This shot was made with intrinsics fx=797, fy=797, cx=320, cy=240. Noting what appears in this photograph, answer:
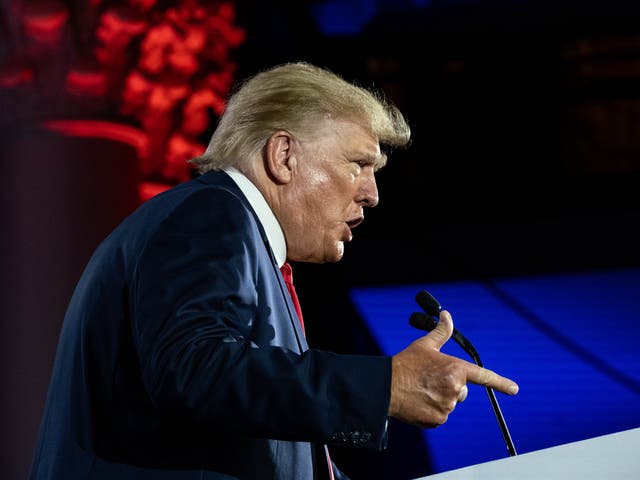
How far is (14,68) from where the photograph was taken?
2832 millimetres

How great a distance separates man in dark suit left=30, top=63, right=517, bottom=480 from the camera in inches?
30.4

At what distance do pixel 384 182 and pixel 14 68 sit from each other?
2.21 metres

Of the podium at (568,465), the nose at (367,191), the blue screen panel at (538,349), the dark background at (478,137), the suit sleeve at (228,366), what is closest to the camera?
the suit sleeve at (228,366)

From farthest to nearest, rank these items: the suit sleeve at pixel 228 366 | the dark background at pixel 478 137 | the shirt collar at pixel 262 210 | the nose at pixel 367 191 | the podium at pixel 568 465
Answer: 1. the dark background at pixel 478 137
2. the nose at pixel 367 191
3. the shirt collar at pixel 262 210
4. the podium at pixel 568 465
5. the suit sleeve at pixel 228 366

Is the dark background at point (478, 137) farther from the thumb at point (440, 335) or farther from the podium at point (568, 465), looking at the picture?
the thumb at point (440, 335)

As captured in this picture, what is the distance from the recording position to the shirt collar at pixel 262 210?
110cm

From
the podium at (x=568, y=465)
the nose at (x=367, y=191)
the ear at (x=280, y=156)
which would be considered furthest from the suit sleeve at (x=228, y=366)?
the nose at (x=367, y=191)

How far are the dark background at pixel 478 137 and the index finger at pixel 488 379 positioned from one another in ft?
7.72

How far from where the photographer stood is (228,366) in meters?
0.76

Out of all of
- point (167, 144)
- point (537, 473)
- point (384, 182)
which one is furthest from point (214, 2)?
point (537, 473)

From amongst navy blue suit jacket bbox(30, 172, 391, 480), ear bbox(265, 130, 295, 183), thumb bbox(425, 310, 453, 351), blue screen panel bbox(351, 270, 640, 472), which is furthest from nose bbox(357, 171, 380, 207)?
blue screen panel bbox(351, 270, 640, 472)

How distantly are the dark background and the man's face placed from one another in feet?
6.92

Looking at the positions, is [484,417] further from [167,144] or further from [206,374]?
[206,374]

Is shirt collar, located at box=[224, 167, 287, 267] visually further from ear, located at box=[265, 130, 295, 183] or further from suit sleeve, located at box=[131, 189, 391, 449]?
suit sleeve, located at box=[131, 189, 391, 449]
